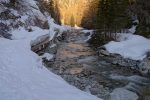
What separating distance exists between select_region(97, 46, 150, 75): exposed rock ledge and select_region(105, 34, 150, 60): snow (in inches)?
27.5

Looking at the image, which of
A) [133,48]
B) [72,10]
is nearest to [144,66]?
[133,48]

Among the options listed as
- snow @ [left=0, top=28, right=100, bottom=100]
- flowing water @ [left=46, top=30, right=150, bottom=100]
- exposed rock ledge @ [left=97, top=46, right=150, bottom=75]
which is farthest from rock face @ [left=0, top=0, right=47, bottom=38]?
exposed rock ledge @ [left=97, top=46, right=150, bottom=75]

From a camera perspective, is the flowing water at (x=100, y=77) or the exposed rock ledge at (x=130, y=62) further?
the exposed rock ledge at (x=130, y=62)

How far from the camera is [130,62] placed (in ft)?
99.2

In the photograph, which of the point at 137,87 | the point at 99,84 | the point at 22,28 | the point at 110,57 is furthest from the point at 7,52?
the point at 110,57

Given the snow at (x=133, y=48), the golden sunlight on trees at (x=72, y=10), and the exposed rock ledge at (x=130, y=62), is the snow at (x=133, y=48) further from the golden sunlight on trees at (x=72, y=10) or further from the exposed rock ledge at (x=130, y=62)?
the golden sunlight on trees at (x=72, y=10)

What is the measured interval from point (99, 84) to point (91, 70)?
497 centimetres

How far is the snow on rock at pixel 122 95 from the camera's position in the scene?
18.8 metres

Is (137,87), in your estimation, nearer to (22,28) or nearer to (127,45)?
(127,45)

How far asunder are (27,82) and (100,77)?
947cm

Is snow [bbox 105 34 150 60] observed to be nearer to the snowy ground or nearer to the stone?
the snowy ground

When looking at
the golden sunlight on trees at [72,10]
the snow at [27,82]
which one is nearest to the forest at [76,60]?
the snow at [27,82]

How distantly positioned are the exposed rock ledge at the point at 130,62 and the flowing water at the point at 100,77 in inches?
34.2

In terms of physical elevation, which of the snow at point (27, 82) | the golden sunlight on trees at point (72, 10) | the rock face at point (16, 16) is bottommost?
the golden sunlight on trees at point (72, 10)
